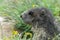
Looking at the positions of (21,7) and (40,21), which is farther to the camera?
(21,7)

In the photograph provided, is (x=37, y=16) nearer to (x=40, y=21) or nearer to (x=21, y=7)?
(x=40, y=21)

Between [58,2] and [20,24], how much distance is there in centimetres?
178

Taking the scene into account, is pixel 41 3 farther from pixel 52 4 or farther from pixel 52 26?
pixel 52 26

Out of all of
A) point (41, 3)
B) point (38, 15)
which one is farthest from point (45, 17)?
point (41, 3)

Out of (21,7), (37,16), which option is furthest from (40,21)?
(21,7)

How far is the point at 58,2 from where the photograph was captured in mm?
9383

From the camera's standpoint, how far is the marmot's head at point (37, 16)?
23.1 feet

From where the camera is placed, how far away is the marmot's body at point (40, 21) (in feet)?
23.0

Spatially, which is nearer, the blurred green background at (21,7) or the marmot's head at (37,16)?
the marmot's head at (37,16)

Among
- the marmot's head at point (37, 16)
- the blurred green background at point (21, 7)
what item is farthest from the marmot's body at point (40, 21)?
the blurred green background at point (21, 7)

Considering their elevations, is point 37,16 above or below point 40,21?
above

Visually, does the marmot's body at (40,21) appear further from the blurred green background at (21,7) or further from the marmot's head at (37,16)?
the blurred green background at (21,7)

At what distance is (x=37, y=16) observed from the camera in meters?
7.06

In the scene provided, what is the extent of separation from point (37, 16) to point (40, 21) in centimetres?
14
